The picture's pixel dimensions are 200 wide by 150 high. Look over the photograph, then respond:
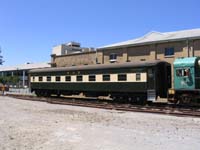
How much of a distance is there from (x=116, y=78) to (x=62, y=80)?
7290mm

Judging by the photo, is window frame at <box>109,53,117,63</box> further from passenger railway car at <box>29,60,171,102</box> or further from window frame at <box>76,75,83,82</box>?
window frame at <box>76,75,83,82</box>

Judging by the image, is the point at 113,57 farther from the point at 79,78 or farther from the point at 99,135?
the point at 99,135

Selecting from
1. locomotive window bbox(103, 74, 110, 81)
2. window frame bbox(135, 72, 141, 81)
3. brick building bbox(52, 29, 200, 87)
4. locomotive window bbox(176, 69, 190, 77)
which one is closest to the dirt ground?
locomotive window bbox(176, 69, 190, 77)

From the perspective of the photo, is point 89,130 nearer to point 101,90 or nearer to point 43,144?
point 43,144

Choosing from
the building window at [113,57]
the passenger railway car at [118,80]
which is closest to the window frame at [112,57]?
the building window at [113,57]

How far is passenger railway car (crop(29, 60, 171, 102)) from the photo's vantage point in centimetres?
2138

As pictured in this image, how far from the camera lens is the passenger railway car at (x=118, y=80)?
70.1 ft

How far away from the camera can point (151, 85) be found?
69.6ft

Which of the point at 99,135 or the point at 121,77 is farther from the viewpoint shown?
the point at 121,77

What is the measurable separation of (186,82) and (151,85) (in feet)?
8.61

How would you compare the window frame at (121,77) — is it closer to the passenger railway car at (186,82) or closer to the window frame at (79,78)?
the passenger railway car at (186,82)

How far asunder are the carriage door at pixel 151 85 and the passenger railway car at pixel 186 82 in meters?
1.38

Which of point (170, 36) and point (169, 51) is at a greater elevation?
point (170, 36)

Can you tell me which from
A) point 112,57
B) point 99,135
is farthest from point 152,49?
point 99,135
